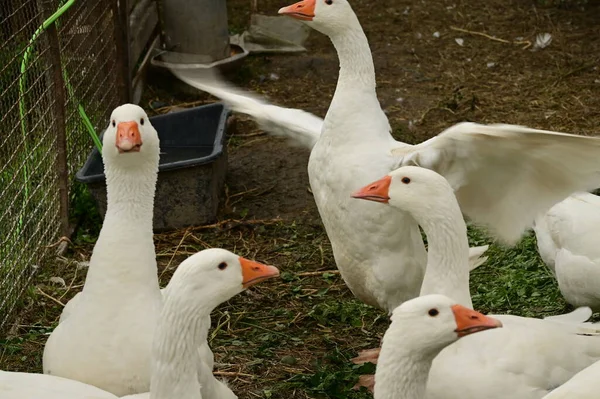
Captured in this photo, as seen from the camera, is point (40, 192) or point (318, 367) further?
point (40, 192)

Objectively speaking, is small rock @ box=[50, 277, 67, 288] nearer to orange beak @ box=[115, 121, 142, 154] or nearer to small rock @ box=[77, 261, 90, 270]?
small rock @ box=[77, 261, 90, 270]

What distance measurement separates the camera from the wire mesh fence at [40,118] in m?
5.86

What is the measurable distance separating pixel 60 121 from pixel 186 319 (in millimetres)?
3369

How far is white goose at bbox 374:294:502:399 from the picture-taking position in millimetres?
3604

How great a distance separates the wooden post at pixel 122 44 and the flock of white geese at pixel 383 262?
2.42 metres

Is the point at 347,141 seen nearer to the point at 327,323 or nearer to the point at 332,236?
the point at 332,236

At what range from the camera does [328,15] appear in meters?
5.41

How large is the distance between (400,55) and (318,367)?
5911mm

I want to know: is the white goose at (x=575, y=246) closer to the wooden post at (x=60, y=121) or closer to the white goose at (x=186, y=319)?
the white goose at (x=186, y=319)

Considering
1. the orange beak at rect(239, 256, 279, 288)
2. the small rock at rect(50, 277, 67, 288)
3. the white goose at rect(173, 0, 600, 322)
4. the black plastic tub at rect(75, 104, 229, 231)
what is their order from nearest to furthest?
1. the orange beak at rect(239, 256, 279, 288)
2. the white goose at rect(173, 0, 600, 322)
3. the small rock at rect(50, 277, 67, 288)
4. the black plastic tub at rect(75, 104, 229, 231)

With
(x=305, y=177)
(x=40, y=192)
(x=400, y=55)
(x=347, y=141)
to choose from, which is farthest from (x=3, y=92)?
(x=400, y=55)

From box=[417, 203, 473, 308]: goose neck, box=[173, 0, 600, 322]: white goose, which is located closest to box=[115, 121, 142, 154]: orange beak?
box=[173, 0, 600, 322]: white goose

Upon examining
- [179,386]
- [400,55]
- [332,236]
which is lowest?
[400,55]

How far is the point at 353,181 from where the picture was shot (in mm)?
5113
